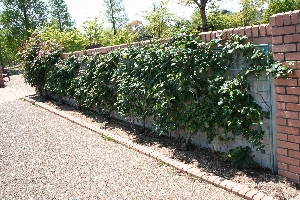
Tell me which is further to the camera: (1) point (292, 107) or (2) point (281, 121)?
(2) point (281, 121)

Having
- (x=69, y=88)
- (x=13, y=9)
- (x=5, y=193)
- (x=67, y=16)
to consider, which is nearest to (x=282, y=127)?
(x=5, y=193)

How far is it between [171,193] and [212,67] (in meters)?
1.74

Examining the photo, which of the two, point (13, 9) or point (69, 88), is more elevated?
point (13, 9)

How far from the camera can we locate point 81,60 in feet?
24.1

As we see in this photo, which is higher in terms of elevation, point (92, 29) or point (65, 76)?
point (92, 29)

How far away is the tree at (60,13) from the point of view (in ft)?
110

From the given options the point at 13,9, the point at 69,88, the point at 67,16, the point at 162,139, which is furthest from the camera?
the point at 67,16

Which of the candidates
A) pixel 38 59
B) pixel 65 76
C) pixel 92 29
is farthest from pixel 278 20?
pixel 92 29

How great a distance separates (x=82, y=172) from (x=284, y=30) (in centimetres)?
319

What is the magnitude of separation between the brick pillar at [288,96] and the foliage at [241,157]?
0.38m

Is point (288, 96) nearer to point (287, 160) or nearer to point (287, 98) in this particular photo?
point (287, 98)

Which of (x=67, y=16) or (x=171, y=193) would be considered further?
(x=67, y=16)

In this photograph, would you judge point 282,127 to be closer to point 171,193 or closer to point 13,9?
point 171,193

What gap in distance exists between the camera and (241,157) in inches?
143
